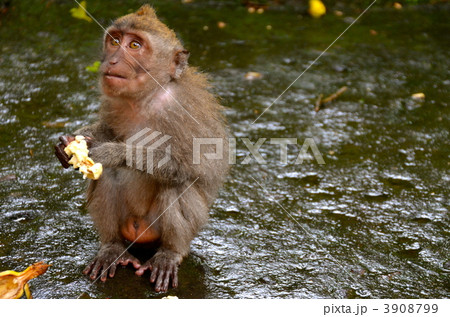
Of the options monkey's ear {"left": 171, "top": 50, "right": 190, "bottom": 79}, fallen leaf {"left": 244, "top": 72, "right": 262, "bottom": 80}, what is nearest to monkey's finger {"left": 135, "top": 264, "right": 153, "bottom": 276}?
monkey's ear {"left": 171, "top": 50, "right": 190, "bottom": 79}

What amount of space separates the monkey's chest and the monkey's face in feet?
3.01

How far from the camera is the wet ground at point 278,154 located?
4148mm

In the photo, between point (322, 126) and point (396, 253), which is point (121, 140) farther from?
point (322, 126)

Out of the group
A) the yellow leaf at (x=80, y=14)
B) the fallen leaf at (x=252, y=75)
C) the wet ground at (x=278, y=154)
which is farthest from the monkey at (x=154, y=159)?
the yellow leaf at (x=80, y=14)

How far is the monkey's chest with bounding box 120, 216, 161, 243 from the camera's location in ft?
13.6

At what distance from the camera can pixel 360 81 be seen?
7.43 metres

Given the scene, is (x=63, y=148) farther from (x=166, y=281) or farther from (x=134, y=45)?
(x=166, y=281)

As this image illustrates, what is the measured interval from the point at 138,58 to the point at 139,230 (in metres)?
1.24

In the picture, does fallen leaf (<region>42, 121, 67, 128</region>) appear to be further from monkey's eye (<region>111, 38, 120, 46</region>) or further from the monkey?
monkey's eye (<region>111, 38, 120, 46</region>)

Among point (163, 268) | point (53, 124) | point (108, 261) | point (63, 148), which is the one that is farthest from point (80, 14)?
point (163, 268)

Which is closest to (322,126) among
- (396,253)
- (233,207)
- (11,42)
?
(233,207)

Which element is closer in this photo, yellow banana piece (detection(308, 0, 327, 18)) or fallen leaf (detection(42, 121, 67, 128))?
fallen leaf (detection(42, 121, 67, 128))

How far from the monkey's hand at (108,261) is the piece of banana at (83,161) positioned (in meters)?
0.67

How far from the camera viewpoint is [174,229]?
159 inches
